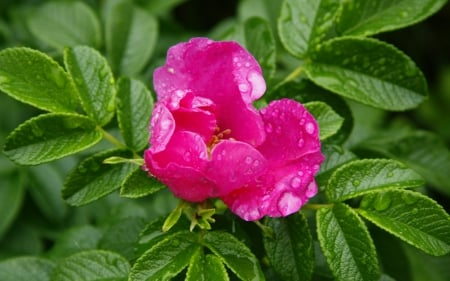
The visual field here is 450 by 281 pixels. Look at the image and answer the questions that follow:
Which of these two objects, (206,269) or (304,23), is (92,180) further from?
(304,23)

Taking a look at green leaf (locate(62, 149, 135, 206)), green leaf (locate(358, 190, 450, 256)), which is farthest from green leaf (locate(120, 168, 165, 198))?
green leaf (locate(358, 190, 450, 256))

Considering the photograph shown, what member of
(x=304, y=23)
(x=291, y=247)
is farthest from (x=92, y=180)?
(x=304, y=23)

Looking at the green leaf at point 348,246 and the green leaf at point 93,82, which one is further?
the green leaf at point 93,82

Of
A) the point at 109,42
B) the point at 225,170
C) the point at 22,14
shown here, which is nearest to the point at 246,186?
the point at 225,170

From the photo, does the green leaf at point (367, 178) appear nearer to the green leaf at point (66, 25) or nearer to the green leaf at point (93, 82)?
the green leaf at point (93, 82)

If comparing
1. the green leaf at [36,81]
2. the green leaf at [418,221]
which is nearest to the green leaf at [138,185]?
the green leaf at [36,81]
